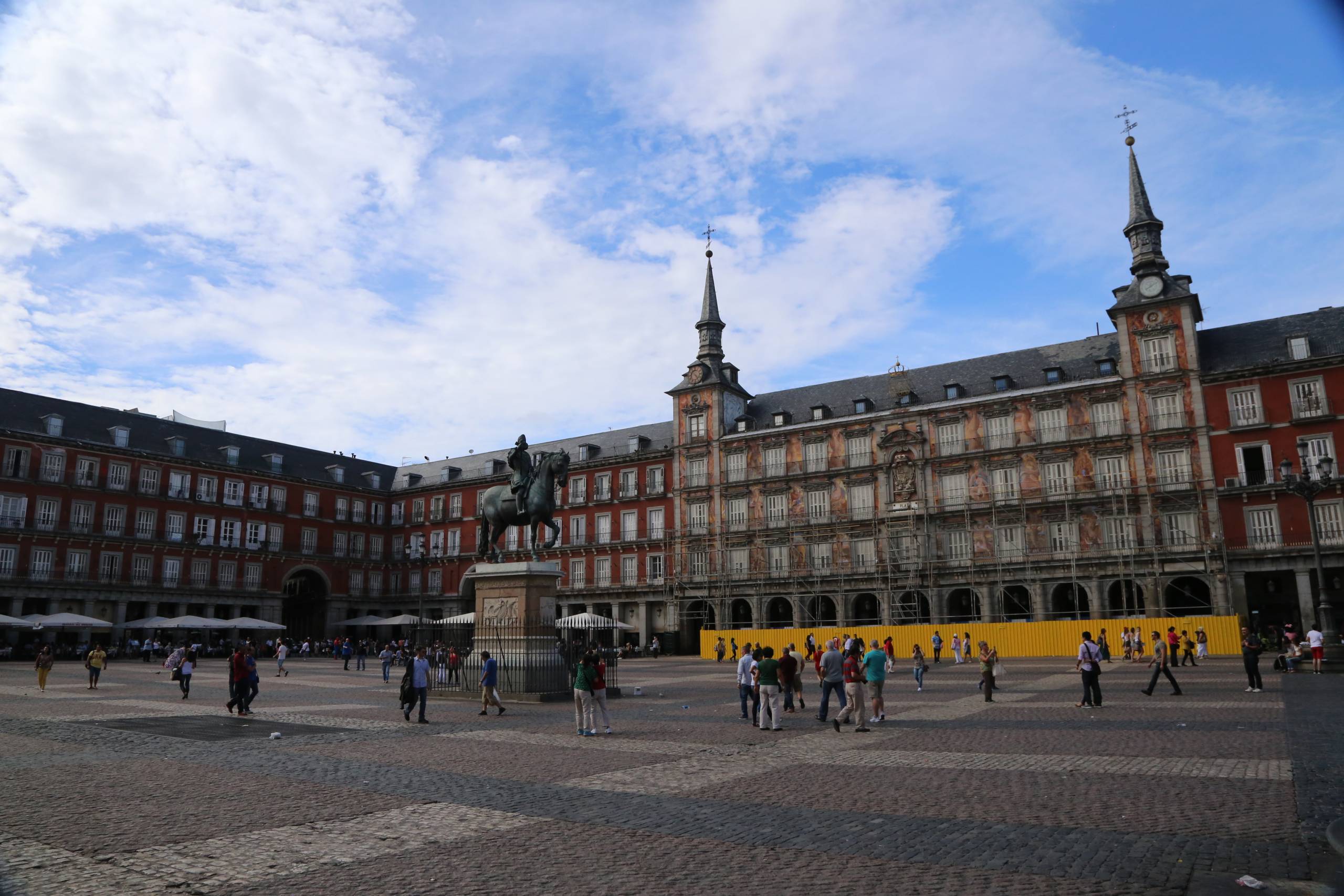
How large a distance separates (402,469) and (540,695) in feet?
184

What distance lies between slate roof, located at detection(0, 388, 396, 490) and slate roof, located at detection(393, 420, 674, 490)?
3.66 m

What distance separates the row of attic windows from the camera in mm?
50812

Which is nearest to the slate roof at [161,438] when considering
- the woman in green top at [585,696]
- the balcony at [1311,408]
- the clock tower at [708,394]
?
the clock tower at [708,394]

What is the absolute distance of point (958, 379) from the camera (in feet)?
161

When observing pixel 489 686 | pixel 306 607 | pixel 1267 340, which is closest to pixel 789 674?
pixel 489 686

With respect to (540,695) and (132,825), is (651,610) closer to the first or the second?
(540,695)

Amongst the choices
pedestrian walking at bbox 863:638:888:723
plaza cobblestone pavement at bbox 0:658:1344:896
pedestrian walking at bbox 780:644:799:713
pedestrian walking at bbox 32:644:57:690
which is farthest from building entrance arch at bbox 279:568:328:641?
pedestrian walking at bbox 863:638:888:723

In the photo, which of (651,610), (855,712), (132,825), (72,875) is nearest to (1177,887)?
(72,875)

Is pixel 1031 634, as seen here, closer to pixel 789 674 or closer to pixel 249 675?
pixel 789 674

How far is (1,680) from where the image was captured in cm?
2702

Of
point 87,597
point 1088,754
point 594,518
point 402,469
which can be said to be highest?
point 402,469

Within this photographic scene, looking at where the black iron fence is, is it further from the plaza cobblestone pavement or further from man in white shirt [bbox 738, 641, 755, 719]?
the plaza cobblestone pavement

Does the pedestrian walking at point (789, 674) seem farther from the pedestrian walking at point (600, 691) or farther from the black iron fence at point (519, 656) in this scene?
the black iron fence at point (519, 656)

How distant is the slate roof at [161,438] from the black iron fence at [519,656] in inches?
1629
